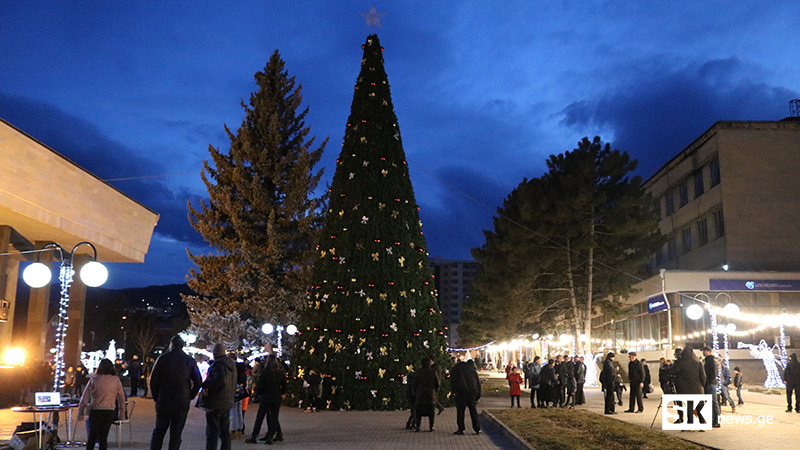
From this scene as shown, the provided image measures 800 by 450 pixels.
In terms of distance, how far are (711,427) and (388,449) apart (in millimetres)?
7273

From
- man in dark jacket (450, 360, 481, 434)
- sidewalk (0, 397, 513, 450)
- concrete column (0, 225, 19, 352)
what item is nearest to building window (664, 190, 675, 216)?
sidewalk (0, 397, 513, 450)

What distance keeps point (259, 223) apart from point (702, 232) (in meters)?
31.6

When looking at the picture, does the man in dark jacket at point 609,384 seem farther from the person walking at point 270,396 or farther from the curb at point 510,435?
the person walking at point 270,396

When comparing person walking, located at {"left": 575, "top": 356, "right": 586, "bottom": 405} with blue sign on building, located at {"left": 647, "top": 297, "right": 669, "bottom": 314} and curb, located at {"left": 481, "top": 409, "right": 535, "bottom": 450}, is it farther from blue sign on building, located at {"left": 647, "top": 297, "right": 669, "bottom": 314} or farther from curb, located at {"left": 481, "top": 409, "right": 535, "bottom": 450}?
blue sign on building, located at {"left": 647, "top": 297, "right": 669, "bottom": 314}

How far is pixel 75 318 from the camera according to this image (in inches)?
1167

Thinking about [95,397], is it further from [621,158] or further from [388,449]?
[621,158]

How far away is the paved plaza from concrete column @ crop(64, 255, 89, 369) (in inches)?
344

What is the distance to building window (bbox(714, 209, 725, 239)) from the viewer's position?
44.8m

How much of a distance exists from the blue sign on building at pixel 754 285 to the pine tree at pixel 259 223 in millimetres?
23548

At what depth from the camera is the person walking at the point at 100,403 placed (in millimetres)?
10430

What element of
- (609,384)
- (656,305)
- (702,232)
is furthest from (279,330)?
(702,232)

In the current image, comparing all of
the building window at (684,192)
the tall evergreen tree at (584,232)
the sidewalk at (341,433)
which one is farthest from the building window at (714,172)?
the sidewalk at (341,433)

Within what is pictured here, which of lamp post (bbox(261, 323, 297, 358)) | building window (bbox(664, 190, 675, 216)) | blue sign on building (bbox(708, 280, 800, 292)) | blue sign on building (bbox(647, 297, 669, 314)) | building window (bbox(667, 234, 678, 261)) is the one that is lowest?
lamp post (bbox(261, 323, 297, 358))

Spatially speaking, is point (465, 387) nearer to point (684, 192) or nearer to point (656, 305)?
point (656, 305)
